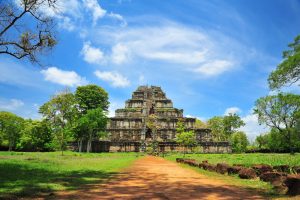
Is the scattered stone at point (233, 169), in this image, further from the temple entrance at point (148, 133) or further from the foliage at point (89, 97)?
the foliage at point (89, 97)

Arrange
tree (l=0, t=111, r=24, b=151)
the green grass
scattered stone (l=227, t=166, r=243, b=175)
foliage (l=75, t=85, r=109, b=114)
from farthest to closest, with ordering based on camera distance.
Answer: tree (l=0, t=111, r=24, b=151), foliage (l=75, t=85, r=109, b=114), the green grass, scattered stone (l=227, t=166, r=243, b=175)

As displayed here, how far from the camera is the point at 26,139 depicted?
185 feet

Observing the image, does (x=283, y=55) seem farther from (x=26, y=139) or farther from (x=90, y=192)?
(x=26, y=139)

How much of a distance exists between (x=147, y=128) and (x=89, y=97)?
43.9 ft

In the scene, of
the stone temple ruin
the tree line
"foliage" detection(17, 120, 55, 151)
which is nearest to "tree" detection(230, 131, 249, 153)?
the stone temple ruin

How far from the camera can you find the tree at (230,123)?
7675cm

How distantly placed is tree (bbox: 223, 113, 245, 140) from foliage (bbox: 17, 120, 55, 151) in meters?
45.2

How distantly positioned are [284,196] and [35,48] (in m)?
14.4

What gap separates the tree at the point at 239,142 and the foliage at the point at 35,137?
46.5 metres

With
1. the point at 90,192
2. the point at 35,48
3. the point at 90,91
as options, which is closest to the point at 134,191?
the point at 90,192

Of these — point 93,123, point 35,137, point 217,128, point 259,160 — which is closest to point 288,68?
point 259,160

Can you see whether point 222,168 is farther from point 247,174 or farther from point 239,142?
point 239,142

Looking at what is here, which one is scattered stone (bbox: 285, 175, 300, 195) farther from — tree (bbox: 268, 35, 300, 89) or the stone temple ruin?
the stone temple ruin

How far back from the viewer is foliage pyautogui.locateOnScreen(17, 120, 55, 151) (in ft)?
187
